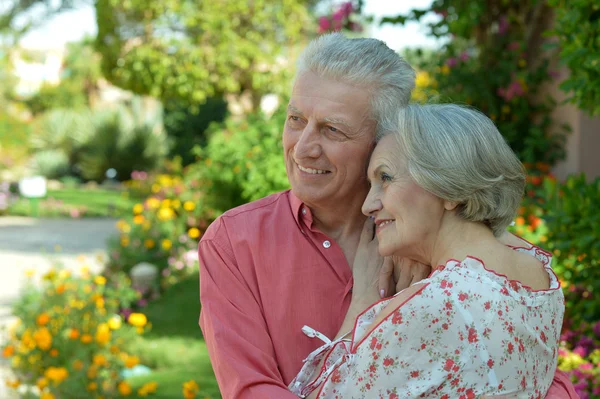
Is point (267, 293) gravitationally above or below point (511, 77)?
above

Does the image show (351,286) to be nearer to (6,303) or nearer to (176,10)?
(6,303)

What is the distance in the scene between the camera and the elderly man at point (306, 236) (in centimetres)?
202

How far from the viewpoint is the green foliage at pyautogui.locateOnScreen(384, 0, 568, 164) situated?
691 centimetres

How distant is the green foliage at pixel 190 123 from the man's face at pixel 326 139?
1699 centimetres

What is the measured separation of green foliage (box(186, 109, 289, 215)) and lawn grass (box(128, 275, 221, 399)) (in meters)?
1.10

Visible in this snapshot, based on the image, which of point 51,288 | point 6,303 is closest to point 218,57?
point 6,303

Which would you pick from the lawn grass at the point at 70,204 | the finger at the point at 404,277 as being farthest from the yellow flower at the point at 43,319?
the lawn grass at the point at 70,204

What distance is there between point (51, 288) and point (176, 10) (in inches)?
394

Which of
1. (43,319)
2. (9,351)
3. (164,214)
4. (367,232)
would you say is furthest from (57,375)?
(164,214)

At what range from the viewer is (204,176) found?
9086mm

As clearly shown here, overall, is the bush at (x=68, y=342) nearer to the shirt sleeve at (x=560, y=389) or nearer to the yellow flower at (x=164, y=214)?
the yellow flower at (x=164, y=214)

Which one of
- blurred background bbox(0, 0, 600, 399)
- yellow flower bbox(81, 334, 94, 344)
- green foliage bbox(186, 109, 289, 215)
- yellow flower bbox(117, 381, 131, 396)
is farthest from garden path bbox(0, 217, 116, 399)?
yellow flower bbox(117, 381, 131, 396)

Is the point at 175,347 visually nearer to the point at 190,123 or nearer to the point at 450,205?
the point at 450,205

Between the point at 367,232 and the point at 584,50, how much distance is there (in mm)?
1629
